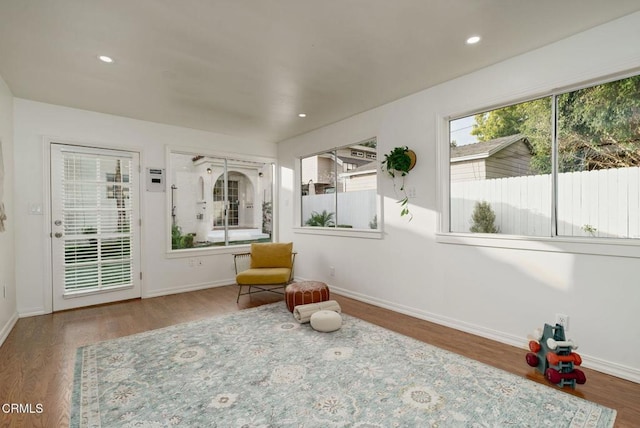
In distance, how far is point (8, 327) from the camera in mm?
3182

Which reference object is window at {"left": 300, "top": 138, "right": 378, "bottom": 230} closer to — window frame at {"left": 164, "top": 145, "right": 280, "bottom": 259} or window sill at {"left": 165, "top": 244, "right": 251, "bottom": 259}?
window frame at {"left": 164, "top": 145, "right": 280, "bottom": 259}

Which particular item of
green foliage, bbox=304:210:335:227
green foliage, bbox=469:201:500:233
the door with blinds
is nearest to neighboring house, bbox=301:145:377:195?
green foliage, bbox=304:210:335:227

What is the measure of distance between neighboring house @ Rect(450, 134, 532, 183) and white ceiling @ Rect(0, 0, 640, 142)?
0.75 m

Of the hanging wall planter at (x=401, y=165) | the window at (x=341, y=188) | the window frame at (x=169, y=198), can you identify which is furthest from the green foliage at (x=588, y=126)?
the window frame at (x=169, y=198)

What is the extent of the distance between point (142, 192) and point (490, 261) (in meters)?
4.54

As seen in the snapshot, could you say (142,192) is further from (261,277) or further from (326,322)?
(326,322)

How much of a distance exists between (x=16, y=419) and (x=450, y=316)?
3.47 metres

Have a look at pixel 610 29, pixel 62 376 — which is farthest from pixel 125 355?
pixel 610 29

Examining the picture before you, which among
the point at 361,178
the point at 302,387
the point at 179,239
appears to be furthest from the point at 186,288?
the point at 302,387

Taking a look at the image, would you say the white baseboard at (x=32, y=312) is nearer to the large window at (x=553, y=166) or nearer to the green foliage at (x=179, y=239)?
the green foliage at (x=179, y=239)

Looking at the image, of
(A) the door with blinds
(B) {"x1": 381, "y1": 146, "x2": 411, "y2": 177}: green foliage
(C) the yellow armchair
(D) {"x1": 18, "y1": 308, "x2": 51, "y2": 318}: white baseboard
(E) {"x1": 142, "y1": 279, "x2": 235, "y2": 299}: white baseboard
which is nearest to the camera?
(B) {"x1": 381, "y1": 146, "x2": 411, "y2": 177}: green foliage

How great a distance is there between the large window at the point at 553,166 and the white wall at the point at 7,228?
→ 182 inches

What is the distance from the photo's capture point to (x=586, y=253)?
2398mm

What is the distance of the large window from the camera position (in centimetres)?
233
